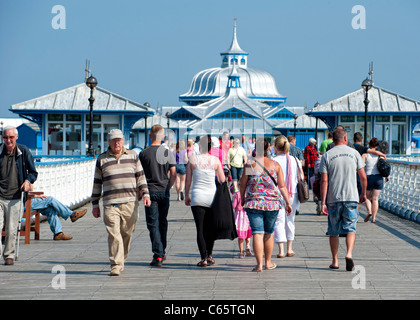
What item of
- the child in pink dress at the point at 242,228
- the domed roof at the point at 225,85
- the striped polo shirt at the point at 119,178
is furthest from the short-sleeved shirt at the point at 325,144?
the domed roof at the point at 225,85

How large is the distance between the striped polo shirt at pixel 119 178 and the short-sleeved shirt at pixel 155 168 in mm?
582

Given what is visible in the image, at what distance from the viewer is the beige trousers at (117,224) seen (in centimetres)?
967

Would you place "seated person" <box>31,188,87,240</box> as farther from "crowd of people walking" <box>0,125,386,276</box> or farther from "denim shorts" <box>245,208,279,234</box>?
"denim shorts" <box>245,208,279,234</box>

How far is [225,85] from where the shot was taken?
14538 cm

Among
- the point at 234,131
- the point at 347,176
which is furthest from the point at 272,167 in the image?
the point at 234,131

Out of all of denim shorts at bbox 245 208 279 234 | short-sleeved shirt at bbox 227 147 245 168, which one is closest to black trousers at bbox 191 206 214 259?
denim shorts at bbox 245 208 279 234

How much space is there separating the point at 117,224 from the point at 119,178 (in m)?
0.55

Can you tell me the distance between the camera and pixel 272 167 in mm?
9953

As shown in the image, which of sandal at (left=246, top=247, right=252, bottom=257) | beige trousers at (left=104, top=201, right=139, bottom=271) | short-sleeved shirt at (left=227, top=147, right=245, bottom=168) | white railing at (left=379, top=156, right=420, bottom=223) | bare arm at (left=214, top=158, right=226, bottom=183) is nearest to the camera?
beige trousers at (left=104, top=201, right=139, bottom=271)

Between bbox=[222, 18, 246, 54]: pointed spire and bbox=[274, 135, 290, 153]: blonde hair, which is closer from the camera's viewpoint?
bbox=[274, 135, 290, 153]: blonde hair

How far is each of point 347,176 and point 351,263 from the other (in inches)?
41.8

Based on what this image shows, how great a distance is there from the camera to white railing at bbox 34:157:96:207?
53.8ft

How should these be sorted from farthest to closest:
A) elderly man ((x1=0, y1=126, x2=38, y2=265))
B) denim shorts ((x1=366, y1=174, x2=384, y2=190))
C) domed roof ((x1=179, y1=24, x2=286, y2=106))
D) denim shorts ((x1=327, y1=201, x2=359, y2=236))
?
domed roof ((x1=179, y1=24, x2=286, y2=106))
denim shorts ((x1=366, y1=174, x2=384, y2=190))
elderly man ((x1=0, y1=126, x2=38, y2=265))
denim shorts ((x1=327, y1=201, x2=359, y2=236))

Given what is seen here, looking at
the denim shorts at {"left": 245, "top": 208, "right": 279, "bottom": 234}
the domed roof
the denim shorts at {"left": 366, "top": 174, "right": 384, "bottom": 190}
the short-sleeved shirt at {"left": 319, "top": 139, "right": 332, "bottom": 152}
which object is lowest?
the denim shorts at {"left": 245, "top": 208, "right": 279, "bottom": 234}
